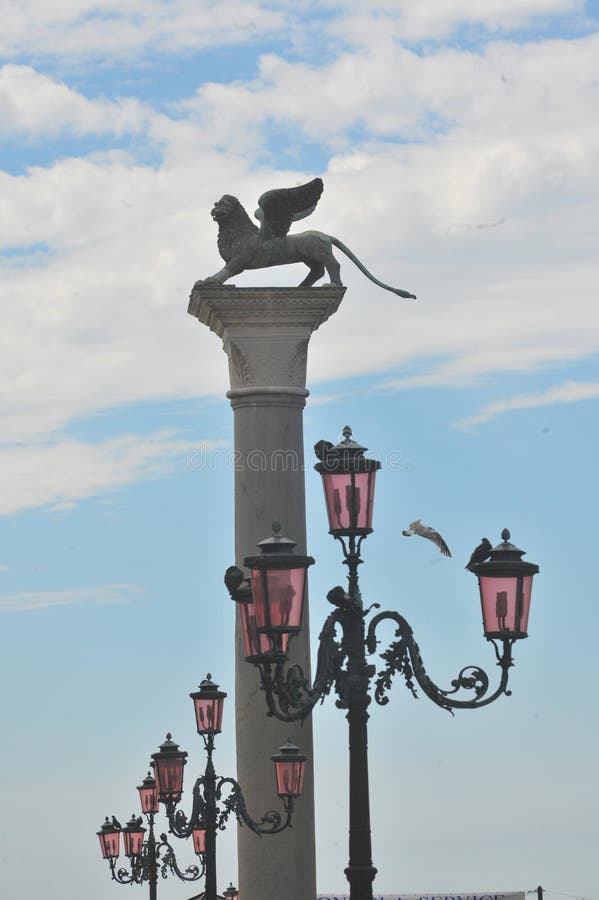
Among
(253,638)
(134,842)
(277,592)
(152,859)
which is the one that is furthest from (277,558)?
(134,842)

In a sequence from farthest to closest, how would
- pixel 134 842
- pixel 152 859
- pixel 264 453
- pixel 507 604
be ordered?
1. pixel 134 842
2. pixel 152 859
3. pixel 264 453
4. pixel 507 604

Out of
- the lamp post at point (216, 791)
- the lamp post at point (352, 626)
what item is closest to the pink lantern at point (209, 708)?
the lamp post at point (216, 791)

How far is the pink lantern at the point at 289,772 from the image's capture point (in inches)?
591

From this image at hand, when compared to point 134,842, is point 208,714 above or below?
above

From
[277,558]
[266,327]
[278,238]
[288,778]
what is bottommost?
[288,778]

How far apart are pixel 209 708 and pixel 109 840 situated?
21.8 ft

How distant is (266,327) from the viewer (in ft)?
56.3

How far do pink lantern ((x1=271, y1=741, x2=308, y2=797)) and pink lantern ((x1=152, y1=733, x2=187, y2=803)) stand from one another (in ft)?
8.80

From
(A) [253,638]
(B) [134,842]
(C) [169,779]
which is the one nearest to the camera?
(A) [253,638]

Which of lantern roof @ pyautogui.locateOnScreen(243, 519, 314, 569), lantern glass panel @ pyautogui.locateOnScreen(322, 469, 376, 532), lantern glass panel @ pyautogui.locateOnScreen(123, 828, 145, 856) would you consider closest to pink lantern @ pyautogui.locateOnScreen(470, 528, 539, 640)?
lantern glass panel @ pyautogui.locateOnScreen(322, 469, 376, 532)

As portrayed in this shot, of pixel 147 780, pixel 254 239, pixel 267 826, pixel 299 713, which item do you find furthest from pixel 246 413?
pixel 299 713

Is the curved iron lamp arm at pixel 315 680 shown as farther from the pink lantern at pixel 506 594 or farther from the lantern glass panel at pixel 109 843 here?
the lantern glass panel at pixel 109 843

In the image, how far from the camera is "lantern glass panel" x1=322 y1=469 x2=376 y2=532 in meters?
9.99

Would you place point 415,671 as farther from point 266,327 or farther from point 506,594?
point 266,327
